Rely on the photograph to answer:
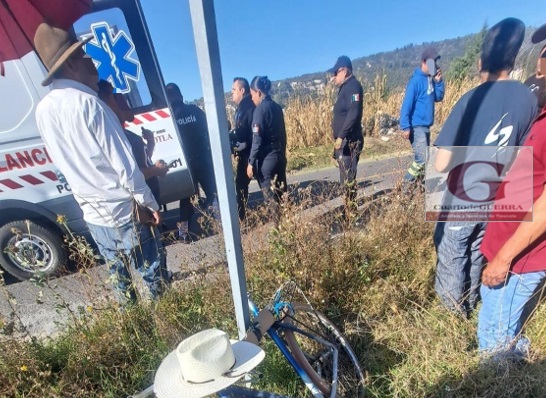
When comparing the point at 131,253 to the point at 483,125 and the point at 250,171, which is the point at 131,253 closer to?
the point at 250,171

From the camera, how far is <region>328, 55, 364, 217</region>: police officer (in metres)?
4.16

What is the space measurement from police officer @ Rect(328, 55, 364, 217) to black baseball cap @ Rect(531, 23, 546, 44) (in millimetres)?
2037

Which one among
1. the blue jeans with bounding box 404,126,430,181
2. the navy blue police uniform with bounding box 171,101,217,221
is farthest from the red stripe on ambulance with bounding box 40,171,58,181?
the blue jeans with bounding box 404,126,430,181

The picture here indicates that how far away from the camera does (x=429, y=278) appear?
2.55 m

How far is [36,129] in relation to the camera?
314 centimetres

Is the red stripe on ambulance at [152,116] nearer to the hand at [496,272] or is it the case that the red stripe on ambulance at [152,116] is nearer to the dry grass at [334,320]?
the dry grass at [334,320]

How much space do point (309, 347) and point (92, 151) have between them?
1739 millimetres

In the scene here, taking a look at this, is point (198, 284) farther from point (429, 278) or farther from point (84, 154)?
point (429, 278)

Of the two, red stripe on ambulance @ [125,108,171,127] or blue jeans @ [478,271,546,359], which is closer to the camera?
blue jeans @ [478,271,546,359]

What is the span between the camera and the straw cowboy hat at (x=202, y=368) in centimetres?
104

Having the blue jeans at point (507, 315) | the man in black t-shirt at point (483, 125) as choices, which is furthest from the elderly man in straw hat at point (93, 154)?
the blue jeans at point (507, 315)

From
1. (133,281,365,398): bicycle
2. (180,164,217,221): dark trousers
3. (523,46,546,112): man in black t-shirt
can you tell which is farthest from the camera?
(180,164,217,221): dark trousers

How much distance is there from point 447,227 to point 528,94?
908mm

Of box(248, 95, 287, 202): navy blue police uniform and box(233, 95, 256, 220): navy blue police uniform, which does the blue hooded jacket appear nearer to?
box(248, 95, 287, 202): navy blue police uniform
